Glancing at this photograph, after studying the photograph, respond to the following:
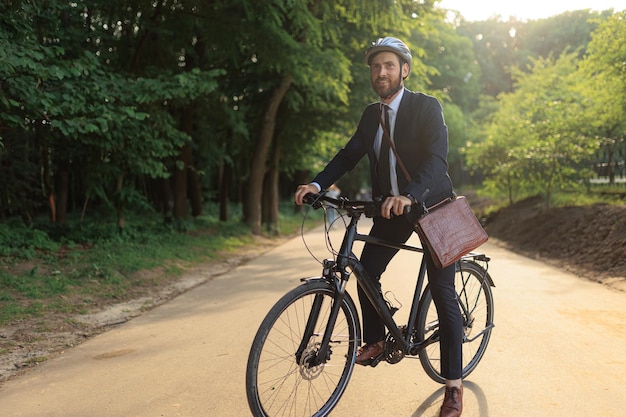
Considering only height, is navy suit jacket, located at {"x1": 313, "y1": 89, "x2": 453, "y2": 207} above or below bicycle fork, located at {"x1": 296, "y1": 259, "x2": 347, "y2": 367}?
above

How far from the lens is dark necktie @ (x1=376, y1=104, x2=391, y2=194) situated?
364 cm

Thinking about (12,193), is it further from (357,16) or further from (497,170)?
(497,170)

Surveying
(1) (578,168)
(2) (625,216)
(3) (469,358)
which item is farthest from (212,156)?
(3) (469,358)

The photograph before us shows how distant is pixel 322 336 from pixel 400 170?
1.04 m

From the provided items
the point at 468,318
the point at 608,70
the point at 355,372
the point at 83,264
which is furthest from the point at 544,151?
the point at 355,372

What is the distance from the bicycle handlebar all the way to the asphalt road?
118 centimetres

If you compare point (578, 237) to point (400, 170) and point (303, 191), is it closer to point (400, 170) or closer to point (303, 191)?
point (400, 170)

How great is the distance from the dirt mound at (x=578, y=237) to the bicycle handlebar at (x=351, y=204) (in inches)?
242

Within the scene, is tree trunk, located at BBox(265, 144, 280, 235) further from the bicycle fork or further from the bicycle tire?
the bicycle fork

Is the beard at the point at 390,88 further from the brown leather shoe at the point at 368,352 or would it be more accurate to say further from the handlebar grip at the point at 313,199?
the brown leather shoe at the point at 368,352

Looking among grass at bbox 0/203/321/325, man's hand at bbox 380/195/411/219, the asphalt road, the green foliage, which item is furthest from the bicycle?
the green foliage

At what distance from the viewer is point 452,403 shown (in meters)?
3.59

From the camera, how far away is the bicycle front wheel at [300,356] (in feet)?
10.4

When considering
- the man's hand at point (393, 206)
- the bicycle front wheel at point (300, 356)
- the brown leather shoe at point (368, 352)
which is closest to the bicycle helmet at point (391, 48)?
the man's hand at point (393, 206)
